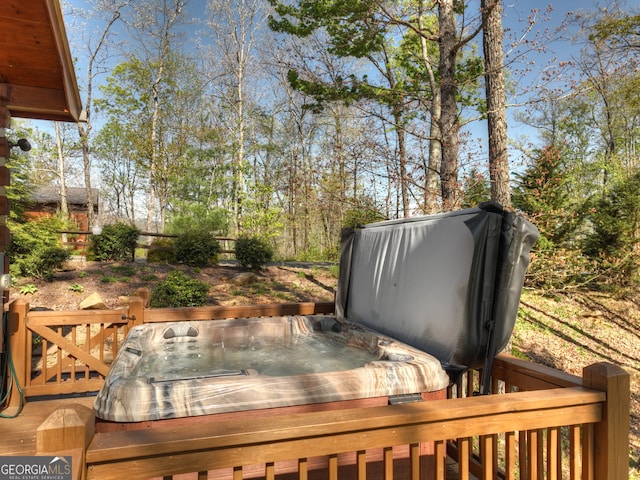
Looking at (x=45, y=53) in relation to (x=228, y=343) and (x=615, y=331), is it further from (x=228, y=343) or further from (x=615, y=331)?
(x=615, y=331)

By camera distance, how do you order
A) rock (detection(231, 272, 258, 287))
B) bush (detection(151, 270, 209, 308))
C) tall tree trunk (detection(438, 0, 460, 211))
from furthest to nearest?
rock (detection(231, 272, 258, 287)) → bush (detection(151, 270, 209, 308)) → tall tree trunk (detection(438, 0, 460, 211))

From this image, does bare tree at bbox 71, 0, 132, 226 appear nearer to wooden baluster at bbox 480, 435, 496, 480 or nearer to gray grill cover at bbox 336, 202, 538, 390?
gray grill cover at bbox 336, 202, 538, 390

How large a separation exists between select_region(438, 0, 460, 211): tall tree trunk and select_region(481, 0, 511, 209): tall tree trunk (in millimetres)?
395

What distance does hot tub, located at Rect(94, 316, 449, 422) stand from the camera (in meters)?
1.60

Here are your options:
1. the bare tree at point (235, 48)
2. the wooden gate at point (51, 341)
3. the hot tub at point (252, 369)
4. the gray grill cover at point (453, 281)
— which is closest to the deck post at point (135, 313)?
the wooden gate at point (51, 341)

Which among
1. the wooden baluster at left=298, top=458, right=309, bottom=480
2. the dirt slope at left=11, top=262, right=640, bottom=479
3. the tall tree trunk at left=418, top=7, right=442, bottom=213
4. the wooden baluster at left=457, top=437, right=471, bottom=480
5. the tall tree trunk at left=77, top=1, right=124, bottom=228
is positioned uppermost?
the tall tree trunk at left=77, top=1, right=124, bottom=228

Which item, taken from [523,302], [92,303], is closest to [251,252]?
[92,303]

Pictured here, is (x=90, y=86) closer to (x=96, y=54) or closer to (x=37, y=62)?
(x=96, y=54)

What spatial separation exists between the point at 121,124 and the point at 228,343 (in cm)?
1607

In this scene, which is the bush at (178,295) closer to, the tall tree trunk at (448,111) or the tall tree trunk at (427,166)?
the tall tree trunk at (427,166)

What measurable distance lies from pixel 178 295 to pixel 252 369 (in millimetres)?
3802

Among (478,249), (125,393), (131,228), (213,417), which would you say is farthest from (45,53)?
(131,228)

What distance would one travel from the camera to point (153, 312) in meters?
3.15

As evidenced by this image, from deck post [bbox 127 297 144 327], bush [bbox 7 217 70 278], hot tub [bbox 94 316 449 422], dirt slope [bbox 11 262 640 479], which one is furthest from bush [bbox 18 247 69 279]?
hot tub [bbox 94 316 449 422]
